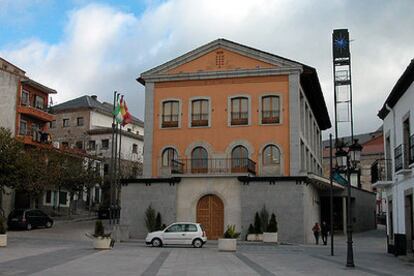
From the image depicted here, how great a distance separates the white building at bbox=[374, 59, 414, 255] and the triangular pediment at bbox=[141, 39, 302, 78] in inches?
469

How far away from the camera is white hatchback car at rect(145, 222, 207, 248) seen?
98.3 ft

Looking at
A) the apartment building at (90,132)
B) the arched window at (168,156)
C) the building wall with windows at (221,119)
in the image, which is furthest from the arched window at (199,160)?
the apartment building at (90,132)

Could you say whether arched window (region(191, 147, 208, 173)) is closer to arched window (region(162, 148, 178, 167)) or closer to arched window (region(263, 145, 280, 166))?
arched window (region(162, 148, 178, 167))

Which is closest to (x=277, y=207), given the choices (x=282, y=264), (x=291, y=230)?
(x=291, y=230)

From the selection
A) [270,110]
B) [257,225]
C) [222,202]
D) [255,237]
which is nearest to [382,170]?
[257,225]

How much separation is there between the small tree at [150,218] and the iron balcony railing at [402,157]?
17840 millimetres

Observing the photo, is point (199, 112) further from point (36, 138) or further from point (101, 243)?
point (36, 138)

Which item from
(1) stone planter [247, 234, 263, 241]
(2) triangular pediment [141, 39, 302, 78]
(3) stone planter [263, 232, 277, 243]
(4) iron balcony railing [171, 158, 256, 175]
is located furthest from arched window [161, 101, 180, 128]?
(3) stone planter [263, 232, 277, 243]

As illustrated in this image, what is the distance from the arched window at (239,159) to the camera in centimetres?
3750

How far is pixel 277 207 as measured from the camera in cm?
3575

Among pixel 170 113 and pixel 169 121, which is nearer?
pixel 169 121

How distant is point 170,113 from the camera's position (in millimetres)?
40250

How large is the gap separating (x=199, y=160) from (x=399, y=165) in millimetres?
17514

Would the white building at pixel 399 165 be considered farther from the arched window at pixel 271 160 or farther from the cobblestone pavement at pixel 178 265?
the arched window at pixel 271 160
